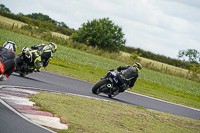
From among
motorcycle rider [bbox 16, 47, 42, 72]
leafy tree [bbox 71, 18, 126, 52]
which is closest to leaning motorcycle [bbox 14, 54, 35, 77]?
motorcycle rider [bbox 16, 47, 42, 72]

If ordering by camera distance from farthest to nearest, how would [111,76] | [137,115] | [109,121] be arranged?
[111,76] < [137,115] < [109,121]

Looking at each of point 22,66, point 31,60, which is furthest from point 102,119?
point 22,66

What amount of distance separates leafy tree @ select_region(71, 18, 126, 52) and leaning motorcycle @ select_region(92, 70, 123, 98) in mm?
42658

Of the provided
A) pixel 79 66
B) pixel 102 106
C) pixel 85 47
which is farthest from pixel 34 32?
pixel 102 106

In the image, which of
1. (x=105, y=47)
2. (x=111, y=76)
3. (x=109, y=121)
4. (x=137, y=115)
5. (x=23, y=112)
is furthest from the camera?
(x=105, y=47)

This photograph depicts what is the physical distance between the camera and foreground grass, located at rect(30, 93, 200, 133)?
7.13 m

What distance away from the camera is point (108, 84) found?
12.9 meters

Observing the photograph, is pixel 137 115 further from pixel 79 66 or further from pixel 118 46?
pixel 118 46

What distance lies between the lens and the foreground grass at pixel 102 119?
281 inches

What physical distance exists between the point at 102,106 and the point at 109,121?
6.35 feet

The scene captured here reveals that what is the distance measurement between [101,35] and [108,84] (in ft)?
147

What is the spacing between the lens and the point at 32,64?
13.1m

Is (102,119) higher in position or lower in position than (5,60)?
lower

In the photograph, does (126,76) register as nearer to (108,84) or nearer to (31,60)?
(108,84)
